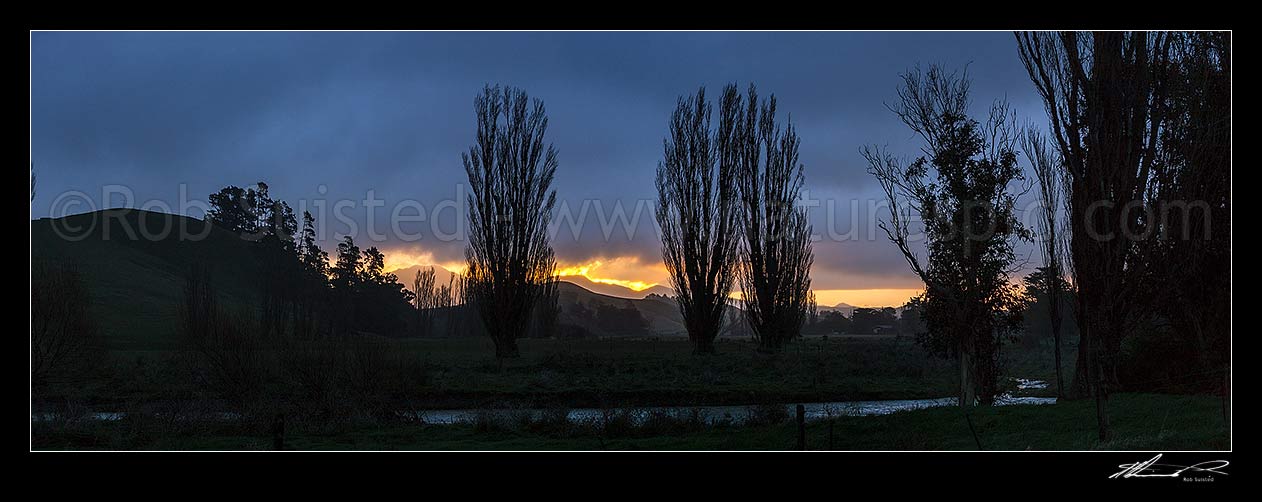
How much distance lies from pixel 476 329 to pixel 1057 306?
232 feet

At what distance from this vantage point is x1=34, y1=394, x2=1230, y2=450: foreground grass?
37.9ft

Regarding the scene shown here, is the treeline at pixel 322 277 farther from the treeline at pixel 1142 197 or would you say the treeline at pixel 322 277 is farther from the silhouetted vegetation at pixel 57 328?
the treeline at pixel 1142 197

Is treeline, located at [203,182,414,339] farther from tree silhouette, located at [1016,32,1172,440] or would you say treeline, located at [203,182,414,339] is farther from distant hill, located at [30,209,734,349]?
tree silhouette, located at [1016,32,1172,440]

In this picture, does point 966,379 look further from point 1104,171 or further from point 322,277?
point 322,277

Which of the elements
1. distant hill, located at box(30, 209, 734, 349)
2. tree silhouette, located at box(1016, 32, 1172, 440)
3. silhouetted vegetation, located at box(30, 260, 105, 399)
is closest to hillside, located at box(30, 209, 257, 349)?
distant hill, located at box(30, 209, 734, 349)
